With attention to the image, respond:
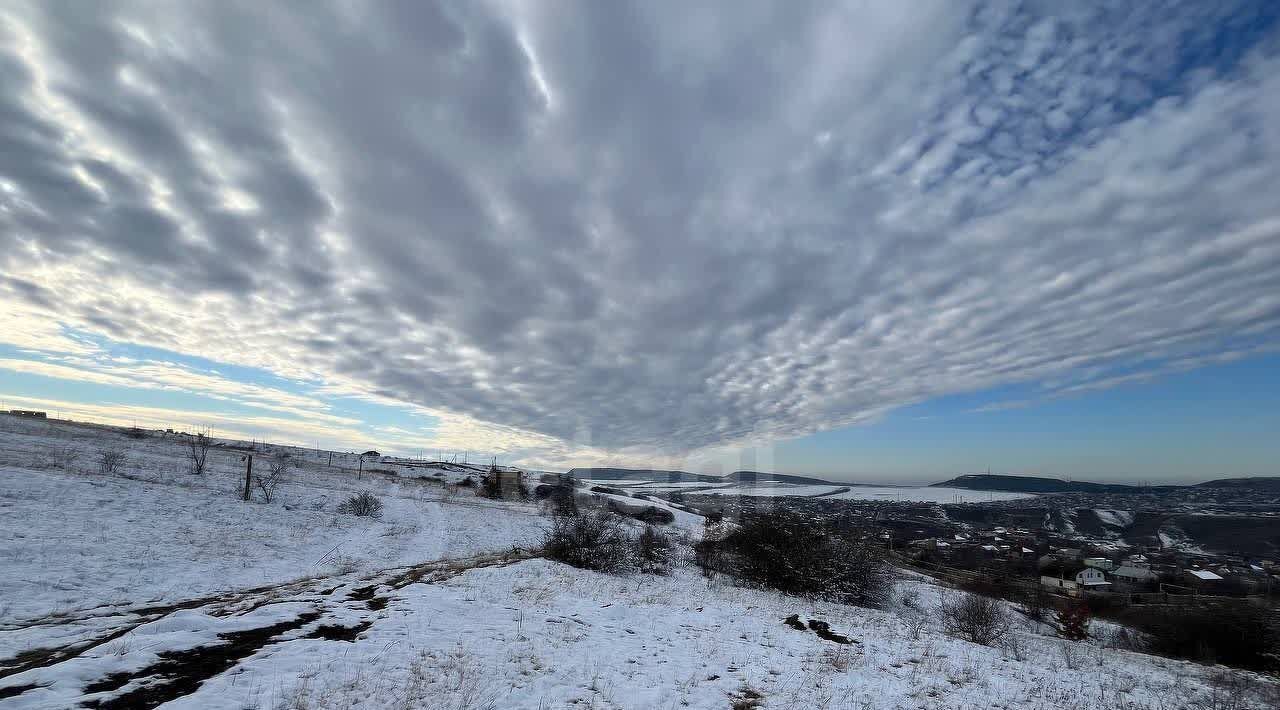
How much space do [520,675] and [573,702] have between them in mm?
1304

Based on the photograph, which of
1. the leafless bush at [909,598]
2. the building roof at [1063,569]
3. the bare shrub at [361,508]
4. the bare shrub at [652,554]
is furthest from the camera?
the building roof at [1063,569]

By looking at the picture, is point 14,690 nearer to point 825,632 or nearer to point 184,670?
point 184,670

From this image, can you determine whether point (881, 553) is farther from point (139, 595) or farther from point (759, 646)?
point (139, 595)

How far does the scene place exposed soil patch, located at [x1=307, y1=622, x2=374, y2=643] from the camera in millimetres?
9359

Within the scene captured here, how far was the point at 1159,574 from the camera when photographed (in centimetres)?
5303

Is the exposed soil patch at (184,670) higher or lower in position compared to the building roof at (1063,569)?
higher

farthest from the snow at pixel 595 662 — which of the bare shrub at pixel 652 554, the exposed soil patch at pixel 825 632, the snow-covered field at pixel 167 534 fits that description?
the bare shrub at pixel 652 554

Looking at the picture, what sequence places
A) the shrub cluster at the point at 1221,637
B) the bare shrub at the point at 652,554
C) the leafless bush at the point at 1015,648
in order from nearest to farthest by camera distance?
1. the leafless bush at the point at 1015,648
2. the shrub cluster at the point at 1221,637
3. the bare shrub at the point at 652,554

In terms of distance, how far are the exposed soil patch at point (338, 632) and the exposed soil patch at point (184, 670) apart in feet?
2.13

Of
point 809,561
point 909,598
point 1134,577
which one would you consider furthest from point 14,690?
point 1134,577

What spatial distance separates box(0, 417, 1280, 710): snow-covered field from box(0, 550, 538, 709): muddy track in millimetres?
50

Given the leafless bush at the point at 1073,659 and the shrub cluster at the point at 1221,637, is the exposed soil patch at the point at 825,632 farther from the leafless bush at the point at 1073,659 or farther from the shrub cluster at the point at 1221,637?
the shrub cluster at the point at 1221,637

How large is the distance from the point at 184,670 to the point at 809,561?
23.4 metres

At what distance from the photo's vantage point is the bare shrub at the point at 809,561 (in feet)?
80.3
